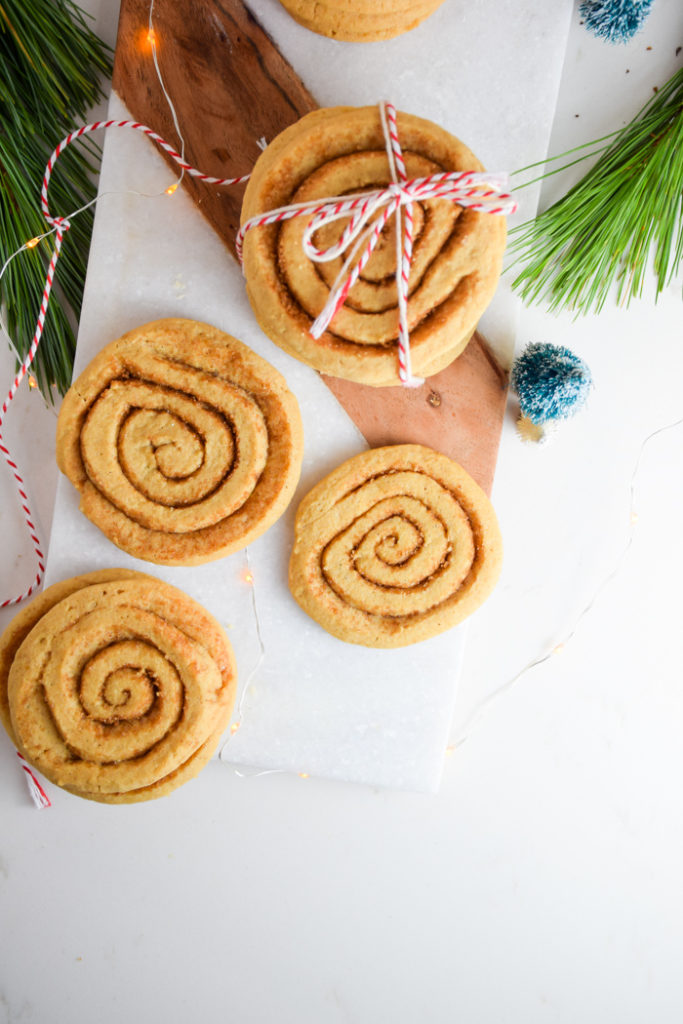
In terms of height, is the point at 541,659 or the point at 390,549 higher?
the point at 390,549

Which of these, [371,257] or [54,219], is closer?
[371,257]

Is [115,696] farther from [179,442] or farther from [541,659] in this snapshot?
[541,659]

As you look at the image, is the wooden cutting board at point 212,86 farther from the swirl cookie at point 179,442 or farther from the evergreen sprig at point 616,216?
the evergreen sprig at point 616,216

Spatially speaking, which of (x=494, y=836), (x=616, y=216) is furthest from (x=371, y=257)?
(x=494, y=836)

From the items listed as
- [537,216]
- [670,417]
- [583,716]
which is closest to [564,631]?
[583,716]

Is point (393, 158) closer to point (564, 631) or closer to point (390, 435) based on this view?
point (390, 435)
